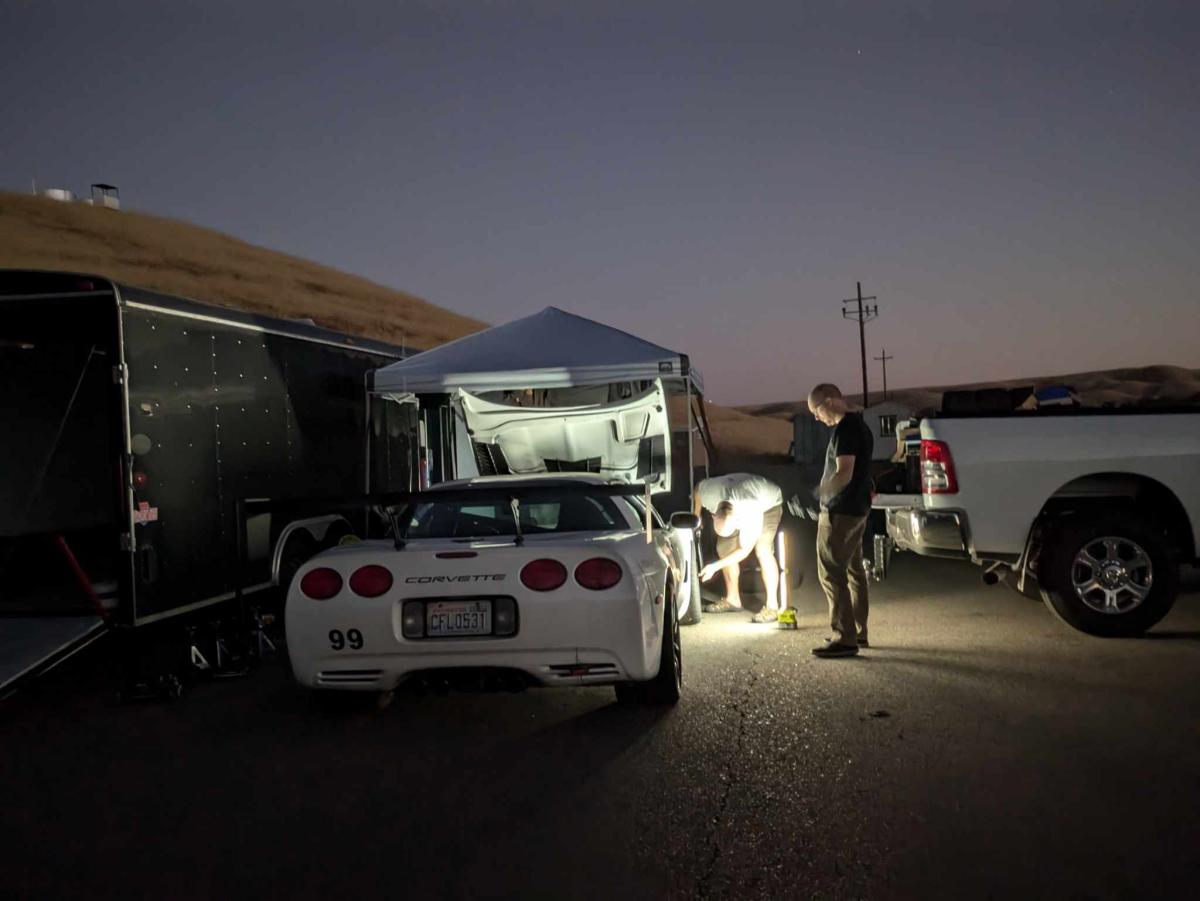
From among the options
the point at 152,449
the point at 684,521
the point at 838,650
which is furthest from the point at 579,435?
the point at 684,521

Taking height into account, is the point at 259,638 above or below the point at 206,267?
below

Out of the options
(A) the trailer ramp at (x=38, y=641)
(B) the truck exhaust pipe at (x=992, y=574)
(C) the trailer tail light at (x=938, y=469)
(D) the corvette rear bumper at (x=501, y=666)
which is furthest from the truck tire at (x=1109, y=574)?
(A) the trailer ramp at (x=38, y=641)

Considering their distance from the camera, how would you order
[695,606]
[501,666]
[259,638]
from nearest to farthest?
[501,666], [259,638], [695,606]

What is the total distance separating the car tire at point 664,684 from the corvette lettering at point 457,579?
3.23 ft

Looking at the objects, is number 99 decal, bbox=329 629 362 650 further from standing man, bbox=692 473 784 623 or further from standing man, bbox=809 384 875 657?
standing man, bbox=692 473 784 623

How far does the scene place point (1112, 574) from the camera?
8289 mm

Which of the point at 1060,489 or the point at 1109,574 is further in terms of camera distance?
the point at 1060,489

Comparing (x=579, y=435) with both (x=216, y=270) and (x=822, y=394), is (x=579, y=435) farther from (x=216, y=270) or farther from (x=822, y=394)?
(x=216, y=270)

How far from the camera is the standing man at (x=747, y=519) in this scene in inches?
368


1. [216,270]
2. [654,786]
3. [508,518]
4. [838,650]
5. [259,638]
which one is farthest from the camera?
[216,270]

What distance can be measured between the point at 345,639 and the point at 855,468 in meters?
3.78

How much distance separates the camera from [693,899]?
3545mm

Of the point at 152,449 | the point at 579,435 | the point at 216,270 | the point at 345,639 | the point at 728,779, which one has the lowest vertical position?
the point at 728,779

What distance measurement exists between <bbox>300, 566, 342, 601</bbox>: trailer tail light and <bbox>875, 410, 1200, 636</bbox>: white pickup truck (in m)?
4.69
